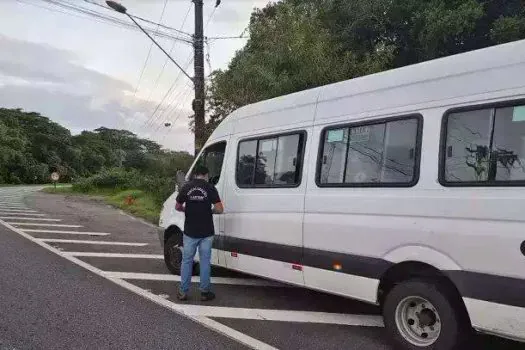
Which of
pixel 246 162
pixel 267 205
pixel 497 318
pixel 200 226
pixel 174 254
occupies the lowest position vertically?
pixel 174 254

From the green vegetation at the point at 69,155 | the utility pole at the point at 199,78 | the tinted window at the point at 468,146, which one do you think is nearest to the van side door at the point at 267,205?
the tinted window at the point at 468,146

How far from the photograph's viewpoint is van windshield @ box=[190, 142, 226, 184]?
7.22m

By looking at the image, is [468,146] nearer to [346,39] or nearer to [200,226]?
[200,226]

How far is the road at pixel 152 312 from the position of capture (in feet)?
16.0

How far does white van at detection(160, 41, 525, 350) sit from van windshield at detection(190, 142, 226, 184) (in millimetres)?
951

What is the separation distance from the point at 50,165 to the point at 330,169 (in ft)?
253

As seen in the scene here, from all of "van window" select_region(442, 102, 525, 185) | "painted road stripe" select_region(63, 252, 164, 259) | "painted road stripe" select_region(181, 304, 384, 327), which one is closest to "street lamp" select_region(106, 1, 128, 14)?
"painted road stripe" select_region(63, 252, 164, 259)

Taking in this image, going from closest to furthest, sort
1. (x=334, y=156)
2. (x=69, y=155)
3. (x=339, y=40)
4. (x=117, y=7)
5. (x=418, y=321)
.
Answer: (x=418, y=321)
(x=334, y=156)
(x=117, y=7)
(x=339, y=40)
(x=69, y=155)

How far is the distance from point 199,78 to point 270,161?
9.63 meters

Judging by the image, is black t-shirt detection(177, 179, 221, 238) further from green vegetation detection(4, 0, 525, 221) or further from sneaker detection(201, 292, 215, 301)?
green vegetation detection(4, 0, 525, 221)

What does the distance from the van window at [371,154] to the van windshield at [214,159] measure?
2071 millimetres

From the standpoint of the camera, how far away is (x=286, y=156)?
6035 mm

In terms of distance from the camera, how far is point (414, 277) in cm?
459

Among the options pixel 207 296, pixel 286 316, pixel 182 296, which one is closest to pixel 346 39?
pixel 207 296
